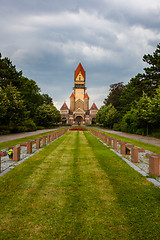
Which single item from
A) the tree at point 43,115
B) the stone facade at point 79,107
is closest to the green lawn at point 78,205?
the tree at point 43,115

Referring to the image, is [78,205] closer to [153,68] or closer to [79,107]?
[153,68]

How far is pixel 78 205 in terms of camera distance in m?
3.38

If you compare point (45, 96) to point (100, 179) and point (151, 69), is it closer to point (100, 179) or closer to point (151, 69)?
point (151, 69)

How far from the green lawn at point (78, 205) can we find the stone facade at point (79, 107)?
8596cm

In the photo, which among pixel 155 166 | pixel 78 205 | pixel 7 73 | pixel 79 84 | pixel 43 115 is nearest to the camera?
pixel 78 205

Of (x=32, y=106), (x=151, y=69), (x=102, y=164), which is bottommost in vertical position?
(x=102, y=164)

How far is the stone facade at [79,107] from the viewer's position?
302ft

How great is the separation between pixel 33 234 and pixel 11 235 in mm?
354

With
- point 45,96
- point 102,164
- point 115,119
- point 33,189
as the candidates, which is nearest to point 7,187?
point 33,189

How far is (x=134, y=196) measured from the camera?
3.81 m

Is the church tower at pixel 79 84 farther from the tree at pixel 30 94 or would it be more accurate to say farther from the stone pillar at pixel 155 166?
the stone pillar at pixel 155 166

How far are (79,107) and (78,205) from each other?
93.9 metres

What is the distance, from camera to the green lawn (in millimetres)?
2579

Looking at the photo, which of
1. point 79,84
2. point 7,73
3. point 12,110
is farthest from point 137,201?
point 79,84
